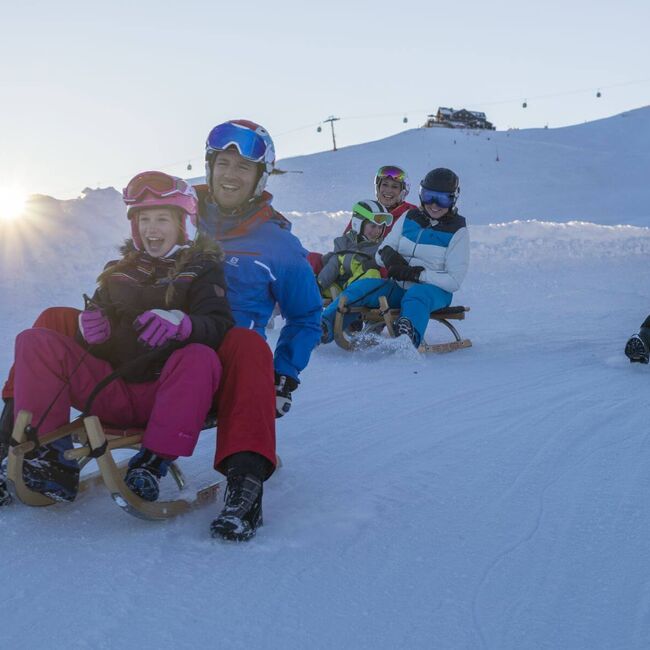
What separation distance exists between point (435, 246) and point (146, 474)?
4904 millimetres

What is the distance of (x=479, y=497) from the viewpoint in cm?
358

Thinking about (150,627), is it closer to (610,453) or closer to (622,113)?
(610,453)

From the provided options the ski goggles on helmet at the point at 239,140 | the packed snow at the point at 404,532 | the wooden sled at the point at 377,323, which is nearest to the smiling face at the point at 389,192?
the wooden sled at the point at 377,323

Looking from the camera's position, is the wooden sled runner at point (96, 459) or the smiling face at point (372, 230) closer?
the wooden sled runner at point (96, 459)

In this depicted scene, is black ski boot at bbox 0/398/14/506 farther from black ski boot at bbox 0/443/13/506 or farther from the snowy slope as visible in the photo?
the snowy slope

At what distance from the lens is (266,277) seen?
3.95 m

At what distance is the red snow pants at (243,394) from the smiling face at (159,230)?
430mm

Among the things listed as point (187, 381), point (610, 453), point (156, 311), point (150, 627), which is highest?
point (156, 311)

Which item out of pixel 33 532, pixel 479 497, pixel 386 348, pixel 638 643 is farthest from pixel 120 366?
pixel 386 348

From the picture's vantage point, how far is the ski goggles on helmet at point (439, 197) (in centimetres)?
757

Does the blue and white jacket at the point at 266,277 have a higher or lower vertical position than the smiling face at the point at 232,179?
lower

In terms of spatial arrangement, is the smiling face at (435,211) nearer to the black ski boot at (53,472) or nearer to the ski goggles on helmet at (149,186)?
the ski goggles on helmet at (149,186)

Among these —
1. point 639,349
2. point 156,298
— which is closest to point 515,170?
point 639,349

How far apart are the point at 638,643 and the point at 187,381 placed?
159cm
